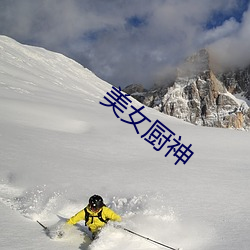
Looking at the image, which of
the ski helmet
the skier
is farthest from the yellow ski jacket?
the ski helmet

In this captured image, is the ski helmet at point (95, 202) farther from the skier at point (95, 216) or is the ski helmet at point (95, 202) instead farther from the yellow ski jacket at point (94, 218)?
the yellow ski jacket at point (94, 218)

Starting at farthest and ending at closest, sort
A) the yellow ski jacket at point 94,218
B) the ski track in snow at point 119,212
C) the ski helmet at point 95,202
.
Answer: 1. the yellow ski jacket at point 94,218
2. the ski helmet at point 95,202
3. the ski track in snow at point 119,212

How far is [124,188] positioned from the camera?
770 cm

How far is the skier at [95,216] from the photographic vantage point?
561cm

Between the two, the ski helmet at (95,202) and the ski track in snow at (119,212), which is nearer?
the ski track in snow at (119,212)

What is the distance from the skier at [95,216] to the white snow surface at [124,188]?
0.20 metres

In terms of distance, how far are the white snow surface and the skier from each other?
196 millimetres

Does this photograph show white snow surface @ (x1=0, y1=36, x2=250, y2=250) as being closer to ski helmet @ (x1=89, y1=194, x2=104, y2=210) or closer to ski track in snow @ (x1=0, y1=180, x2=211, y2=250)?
ski track in snow @ (x1=0, y1=180, x2=211, y2=250)

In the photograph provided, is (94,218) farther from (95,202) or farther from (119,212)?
(119,212)

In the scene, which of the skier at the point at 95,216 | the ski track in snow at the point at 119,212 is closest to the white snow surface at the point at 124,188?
the ski track in snow at the point at 119,212

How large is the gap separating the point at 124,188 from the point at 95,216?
2060mm

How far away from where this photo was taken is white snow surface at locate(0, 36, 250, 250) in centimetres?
530

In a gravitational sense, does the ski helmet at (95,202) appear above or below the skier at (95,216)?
above

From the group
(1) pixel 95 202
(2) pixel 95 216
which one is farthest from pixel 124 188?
(1) pixel 95 202
